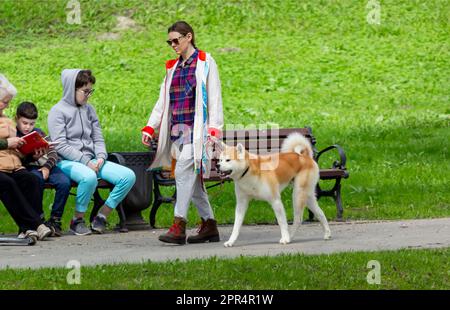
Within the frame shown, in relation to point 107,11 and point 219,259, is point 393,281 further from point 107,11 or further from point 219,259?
point 107,11

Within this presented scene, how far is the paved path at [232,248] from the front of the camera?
9656 millimetres

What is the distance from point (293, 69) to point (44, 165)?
577 inches

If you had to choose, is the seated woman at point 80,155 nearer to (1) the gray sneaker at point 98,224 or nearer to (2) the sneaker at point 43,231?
(1) the gray sneaker at point 98,224

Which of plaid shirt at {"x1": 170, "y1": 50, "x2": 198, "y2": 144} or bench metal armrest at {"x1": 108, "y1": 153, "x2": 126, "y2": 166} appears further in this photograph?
bench metal armrest at {"x1": 108, "y1": 153, "x2": 126, "y2": 166}

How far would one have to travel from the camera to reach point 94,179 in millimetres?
11164

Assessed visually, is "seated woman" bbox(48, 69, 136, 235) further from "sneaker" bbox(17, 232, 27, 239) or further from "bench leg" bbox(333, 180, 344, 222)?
"bench leg" bbox(333, 180, 344, 222)

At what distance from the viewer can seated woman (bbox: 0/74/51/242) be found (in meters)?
10.6

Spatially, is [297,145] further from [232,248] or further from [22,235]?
[22,235]

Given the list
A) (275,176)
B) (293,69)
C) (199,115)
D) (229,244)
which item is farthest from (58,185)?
(293,69)

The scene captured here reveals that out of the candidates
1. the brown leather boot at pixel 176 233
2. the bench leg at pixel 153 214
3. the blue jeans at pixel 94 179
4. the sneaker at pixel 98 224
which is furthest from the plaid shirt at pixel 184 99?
the bench leg at pixel 153 214

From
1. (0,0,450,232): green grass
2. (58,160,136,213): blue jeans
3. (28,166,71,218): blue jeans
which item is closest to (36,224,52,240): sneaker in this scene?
(28,166,71,218): blue jeans

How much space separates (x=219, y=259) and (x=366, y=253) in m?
1.23

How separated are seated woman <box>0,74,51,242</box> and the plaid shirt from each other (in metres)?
1.46

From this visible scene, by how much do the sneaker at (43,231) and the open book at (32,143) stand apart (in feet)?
2.44
